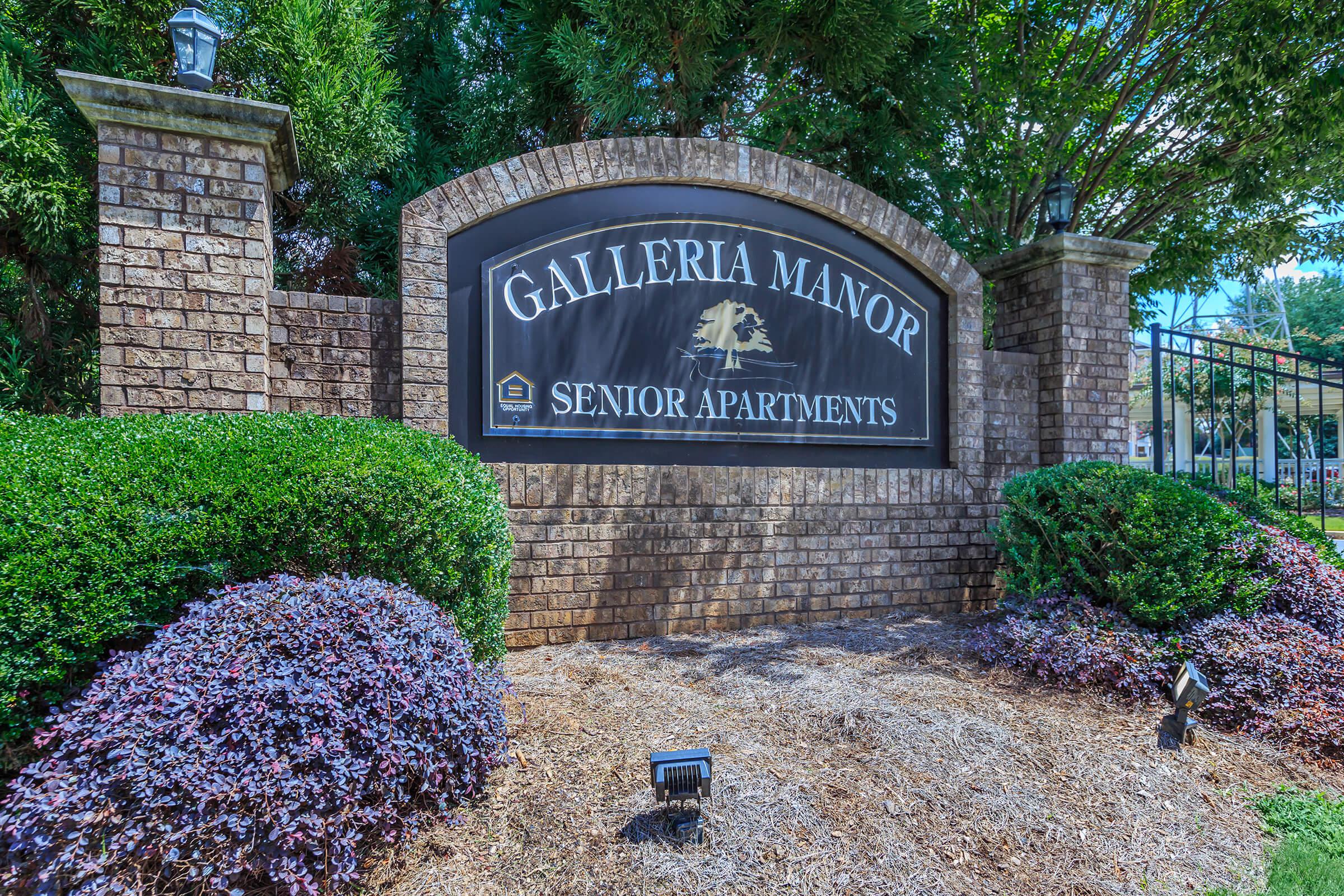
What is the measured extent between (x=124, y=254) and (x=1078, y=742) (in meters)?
5.23

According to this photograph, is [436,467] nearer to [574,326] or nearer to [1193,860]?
[574,326]

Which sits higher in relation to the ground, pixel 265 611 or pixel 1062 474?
pixel 1062 474

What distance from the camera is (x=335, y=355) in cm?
451

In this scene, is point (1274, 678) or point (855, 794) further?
point (1274, 678)

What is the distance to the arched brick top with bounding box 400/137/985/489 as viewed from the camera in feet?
14.9

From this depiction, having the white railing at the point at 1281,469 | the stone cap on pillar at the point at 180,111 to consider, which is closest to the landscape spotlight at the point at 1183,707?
the white railing at the point at 1281,469

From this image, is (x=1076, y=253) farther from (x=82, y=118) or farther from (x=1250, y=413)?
(x=1250, y=413)

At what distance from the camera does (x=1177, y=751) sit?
3.35 metres

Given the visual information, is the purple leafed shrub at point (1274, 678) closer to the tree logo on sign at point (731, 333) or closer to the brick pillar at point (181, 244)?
the tree logo on sign at point (731, 333)

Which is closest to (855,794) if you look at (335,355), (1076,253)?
(335,355)

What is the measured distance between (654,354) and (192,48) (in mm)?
3101

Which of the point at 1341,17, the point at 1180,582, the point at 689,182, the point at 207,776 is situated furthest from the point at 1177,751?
the point at 1341,17

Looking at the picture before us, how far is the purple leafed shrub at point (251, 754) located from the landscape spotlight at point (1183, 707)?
2899 mm

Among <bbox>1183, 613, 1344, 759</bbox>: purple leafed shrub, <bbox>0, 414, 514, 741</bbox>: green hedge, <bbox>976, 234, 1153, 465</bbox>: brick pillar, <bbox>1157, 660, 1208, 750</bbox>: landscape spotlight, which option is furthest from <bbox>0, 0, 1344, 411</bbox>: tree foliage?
<bbox>1157, 660, 1208, 750</bbox>: landscape spotlight
